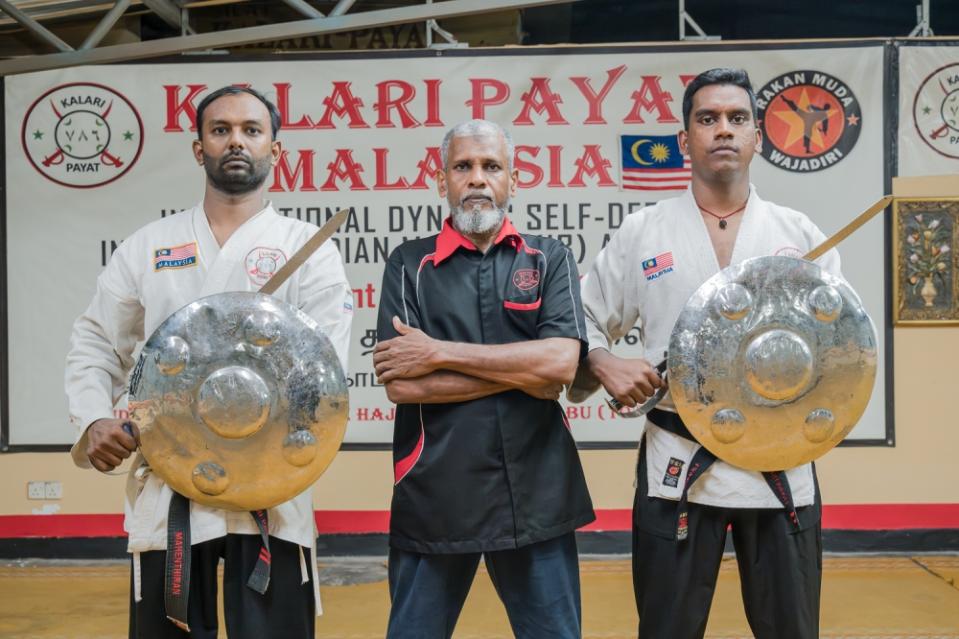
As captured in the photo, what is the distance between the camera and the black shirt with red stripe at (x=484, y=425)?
207cm

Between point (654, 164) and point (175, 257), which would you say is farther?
point (654, 164)

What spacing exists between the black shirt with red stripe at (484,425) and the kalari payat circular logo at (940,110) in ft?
9.91

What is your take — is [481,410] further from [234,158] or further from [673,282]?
[234,158]

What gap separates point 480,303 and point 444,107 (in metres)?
2.53

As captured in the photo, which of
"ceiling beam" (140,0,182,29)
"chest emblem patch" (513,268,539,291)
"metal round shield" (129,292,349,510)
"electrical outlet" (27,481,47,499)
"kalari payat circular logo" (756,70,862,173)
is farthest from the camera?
"electrical outlet" (27,481,47,499)

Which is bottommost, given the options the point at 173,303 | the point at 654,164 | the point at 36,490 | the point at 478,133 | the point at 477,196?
the point at 36,490

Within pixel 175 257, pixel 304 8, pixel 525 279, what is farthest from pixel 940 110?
pixel 175 257

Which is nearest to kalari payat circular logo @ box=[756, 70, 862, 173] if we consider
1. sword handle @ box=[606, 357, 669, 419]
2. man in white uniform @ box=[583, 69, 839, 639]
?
man in white uniform @ box=[583, 69, 839, 639]

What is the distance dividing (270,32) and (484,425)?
2546 millimetres

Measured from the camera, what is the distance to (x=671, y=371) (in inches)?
82.1

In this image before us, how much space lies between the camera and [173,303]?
7.11ft

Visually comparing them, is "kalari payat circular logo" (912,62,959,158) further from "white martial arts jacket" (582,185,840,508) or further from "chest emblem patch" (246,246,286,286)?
"chest emblem patch" (246,246,286,286)

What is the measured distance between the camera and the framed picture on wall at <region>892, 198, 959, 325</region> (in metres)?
4.46

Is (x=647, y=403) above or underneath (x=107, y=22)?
underneath
